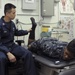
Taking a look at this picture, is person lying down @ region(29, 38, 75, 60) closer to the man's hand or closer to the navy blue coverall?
the navy blue coverall

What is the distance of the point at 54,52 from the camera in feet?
7.43

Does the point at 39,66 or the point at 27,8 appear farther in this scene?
the point at 27,8

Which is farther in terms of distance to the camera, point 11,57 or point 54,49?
point 11,57

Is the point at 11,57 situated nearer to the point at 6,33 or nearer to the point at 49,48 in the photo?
the point at 6,33

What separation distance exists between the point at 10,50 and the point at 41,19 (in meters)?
1.40

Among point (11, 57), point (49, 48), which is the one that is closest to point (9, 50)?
point (11, 57)

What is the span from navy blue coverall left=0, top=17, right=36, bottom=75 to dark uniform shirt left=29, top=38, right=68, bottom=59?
158 mm

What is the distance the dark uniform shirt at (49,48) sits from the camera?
2.24 meters

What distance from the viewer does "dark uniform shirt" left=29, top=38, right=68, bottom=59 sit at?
2.24 m

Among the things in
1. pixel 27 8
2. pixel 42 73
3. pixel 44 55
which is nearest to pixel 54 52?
pixel 44 55

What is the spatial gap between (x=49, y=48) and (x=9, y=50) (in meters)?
0.63

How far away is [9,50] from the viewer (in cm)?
265

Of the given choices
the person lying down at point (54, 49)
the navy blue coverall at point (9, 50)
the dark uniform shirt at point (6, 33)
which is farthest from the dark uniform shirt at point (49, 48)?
the dark uniform shirt at point (6, 33)

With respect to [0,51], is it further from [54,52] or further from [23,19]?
[23,19]
